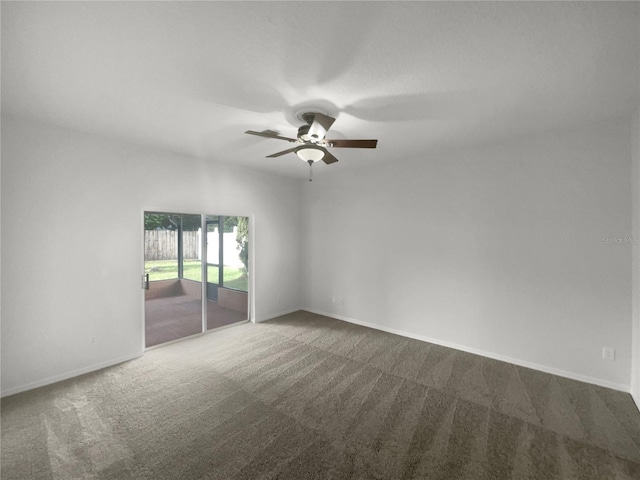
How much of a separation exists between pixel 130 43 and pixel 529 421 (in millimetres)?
4311

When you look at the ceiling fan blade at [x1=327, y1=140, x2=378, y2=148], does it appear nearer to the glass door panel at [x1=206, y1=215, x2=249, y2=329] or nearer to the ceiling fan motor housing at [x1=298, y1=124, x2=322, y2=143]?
the ceiling fan motor housing at [x1=298, y1=124, x2=322, y2=143]

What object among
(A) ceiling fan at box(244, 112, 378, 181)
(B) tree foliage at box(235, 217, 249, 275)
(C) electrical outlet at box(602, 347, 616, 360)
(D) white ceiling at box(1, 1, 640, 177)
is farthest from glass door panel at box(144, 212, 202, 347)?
(C) electrical outlet at box(602, 347, 616, 360)

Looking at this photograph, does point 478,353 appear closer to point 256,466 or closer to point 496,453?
point 496,453

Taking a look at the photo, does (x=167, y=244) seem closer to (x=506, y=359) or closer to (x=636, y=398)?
(x=506, y=359)

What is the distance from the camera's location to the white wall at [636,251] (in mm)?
2535

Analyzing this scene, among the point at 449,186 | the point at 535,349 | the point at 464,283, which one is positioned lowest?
the point at 535,349

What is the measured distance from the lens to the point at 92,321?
3.21 meters

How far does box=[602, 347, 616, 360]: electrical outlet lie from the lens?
2826 mm

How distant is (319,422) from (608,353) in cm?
323

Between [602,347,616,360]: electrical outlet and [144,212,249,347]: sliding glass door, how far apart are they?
5.02 m

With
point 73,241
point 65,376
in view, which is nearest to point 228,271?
point 73,241

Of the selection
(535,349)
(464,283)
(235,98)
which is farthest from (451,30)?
(535,349)

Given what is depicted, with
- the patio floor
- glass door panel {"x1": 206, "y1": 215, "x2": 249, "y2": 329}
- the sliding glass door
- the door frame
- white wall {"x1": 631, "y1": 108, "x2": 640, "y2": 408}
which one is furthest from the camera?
glass door panel {"x1": 206, "y1": 215, "x2": 249, "y2": 329}

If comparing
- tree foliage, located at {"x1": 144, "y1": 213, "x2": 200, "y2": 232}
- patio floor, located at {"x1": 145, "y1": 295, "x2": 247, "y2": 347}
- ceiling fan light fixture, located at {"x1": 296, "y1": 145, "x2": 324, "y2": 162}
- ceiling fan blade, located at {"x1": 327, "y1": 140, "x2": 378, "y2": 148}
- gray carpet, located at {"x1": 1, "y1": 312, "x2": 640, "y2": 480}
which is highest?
ceiling fan blade, located at {"x1": 327, "y1": 140, "x2": 378, "y2": 148}
